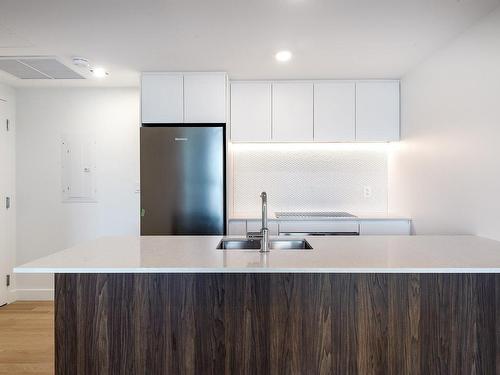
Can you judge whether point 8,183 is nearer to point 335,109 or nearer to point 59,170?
point 59,170

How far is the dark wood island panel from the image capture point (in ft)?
5.29

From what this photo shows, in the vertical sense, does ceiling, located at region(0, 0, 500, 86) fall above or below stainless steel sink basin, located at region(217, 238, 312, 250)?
above

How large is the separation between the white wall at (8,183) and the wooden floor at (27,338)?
41 cm

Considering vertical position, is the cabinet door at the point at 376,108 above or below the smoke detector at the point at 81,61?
below

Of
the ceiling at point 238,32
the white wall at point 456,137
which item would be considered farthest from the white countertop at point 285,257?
the ceiling at point 238,32

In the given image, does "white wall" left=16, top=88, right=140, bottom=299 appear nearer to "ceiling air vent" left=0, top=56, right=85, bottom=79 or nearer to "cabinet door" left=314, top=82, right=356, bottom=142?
"ceiling air vent" left=0, top=56, right=85, bottom=79

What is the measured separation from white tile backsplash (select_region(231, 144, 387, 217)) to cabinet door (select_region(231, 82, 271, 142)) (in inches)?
14.3

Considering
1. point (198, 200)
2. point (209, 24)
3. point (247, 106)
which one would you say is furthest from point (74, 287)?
point (247, 106)

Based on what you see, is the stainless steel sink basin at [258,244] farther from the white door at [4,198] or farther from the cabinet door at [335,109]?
the white door at [4,198]

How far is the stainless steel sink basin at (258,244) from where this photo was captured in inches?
84.4

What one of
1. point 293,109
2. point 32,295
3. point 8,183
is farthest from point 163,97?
point 32,295

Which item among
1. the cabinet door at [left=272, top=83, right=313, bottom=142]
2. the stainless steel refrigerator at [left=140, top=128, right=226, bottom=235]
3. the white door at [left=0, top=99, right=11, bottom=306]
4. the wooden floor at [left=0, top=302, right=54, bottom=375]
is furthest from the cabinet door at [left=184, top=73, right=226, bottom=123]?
the wooden floor at [left=0, top=302, right=54, bottom=375]

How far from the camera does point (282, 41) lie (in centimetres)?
257

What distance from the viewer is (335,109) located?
355 cm
